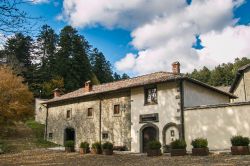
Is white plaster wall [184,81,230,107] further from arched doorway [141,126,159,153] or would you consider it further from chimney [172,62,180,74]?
arched doorway [141,126,159,153]

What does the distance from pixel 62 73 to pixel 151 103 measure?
116 ft

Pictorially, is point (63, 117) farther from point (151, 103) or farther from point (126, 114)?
point (151, 103)

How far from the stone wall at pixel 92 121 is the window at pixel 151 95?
206 centimetres

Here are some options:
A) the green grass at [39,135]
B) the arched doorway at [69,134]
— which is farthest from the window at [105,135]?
the green grass at [39,135]

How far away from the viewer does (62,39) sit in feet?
195

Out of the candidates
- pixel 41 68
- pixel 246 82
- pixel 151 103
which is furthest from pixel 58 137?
pixel 41 68

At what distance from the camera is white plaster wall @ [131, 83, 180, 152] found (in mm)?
22969

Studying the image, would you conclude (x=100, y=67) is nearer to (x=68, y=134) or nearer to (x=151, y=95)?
(x=68, y=134)

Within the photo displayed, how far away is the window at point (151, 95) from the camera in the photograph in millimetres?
24420

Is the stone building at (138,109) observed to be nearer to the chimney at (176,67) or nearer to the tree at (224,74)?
the chimney at (176,67)

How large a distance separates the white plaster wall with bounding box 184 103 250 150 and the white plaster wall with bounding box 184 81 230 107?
144 cm

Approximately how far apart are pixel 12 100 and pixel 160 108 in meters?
17.0

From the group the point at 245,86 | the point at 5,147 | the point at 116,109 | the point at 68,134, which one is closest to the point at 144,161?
the point at 116,109

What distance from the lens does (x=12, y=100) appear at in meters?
32.8
